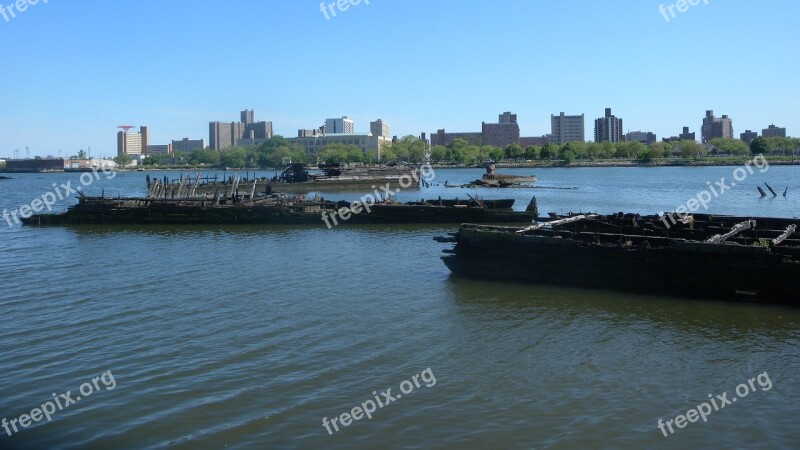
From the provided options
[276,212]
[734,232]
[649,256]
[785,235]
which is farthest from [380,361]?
[276,212]

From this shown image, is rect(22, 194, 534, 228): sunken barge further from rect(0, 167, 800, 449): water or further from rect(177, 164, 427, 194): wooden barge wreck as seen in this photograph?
rect(177, 164, 427, 194): wooden barge wreck

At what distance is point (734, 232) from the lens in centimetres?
2028

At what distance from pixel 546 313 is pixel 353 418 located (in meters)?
8.09

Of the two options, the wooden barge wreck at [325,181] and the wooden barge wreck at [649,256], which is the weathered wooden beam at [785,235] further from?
the wooden barge wreck at [325,181]

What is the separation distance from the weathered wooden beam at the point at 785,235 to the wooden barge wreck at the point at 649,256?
0.11ft

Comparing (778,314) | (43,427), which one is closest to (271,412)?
(43,427)

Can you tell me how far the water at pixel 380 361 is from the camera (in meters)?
10.5

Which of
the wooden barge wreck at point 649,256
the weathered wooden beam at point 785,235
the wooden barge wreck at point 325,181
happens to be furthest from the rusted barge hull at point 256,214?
the wooden barge wreck at point 325,181

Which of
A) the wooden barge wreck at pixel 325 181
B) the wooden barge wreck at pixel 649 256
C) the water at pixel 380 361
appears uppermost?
the wooden barge wreck at pixel 325 181

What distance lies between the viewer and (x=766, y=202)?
59.2 metres

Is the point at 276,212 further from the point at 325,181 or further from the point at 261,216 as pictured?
the point at 325,181

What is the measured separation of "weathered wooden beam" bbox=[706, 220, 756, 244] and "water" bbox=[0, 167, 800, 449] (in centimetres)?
238

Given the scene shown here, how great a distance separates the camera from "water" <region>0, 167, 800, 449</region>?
10492 millimetres

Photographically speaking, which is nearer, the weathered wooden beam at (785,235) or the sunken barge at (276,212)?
the weathered wooden beam at (785,235)
